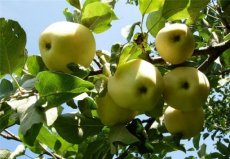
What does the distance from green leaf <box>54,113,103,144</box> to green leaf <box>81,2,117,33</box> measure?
15.1 inches

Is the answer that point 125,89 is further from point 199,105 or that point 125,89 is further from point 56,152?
point 56,152

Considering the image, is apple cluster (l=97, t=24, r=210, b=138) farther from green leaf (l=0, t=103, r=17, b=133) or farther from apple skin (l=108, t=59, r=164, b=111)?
green leaf (l=0, t=103, r=17, b=133)

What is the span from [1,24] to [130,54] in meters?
0.50

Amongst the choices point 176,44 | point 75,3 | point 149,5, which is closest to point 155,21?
point 149,5

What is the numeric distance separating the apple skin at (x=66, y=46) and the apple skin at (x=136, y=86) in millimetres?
145

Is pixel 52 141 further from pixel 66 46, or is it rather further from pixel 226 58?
pixel 226 58

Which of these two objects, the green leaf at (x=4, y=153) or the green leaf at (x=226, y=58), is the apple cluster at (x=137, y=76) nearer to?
the green leaf at (x=226, y=58)

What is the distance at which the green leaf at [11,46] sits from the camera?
1.63 m

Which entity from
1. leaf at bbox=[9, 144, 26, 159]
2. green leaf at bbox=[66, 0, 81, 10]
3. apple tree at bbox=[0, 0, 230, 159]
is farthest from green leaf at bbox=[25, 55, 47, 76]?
leaf at bbox=[9, 144, 26, 159]

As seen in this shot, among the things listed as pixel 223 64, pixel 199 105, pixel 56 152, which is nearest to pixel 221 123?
pixel 223 64

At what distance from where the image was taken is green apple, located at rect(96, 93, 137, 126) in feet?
5.16

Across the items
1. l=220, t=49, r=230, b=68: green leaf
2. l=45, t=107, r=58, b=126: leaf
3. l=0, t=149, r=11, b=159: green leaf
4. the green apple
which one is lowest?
l=0, t=149, r=11, b=159: green leaf

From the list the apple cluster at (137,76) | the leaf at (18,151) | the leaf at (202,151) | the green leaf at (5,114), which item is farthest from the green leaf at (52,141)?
the leaf at (202,151)

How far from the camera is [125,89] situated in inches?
57.4
